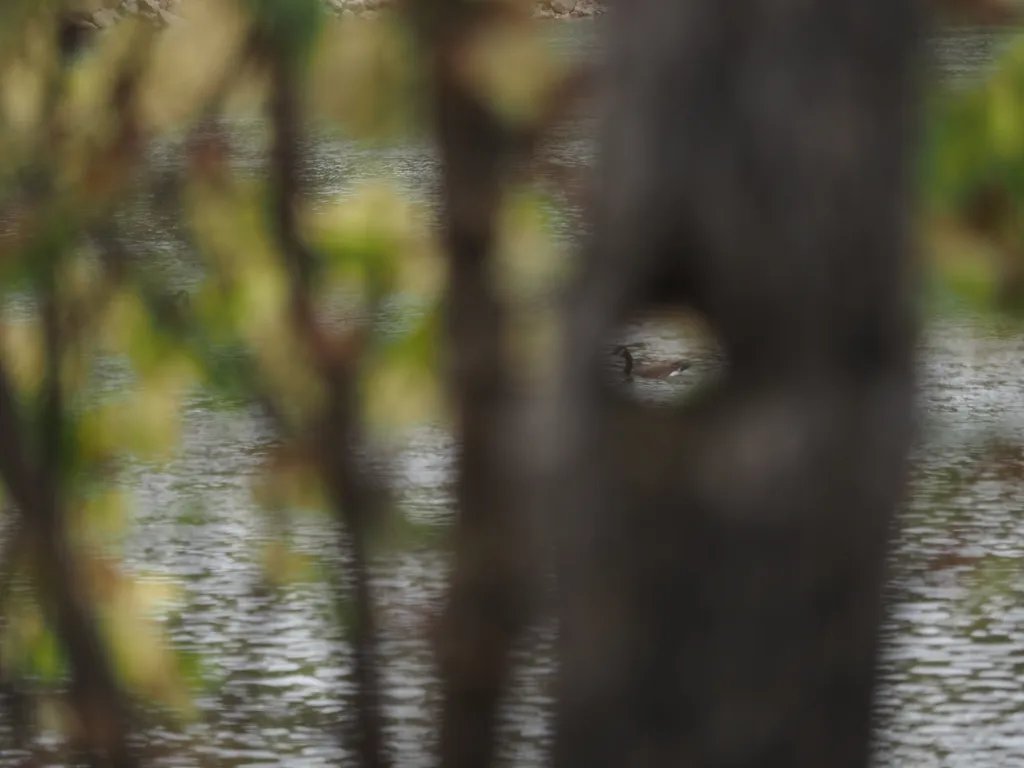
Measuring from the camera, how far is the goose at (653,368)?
982mm

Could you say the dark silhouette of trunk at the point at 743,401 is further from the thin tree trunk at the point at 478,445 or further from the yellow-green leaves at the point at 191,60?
the yellow-green leaves at the point at 191,60

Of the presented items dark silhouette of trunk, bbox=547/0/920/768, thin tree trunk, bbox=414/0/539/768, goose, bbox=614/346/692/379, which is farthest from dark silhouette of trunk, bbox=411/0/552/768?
dark silhouette of trunk, bbox=547/0/920/768

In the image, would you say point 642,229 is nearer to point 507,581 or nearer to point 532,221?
point 507,581

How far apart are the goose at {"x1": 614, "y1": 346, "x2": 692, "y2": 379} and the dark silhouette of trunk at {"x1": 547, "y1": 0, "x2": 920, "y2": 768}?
5 centimetres

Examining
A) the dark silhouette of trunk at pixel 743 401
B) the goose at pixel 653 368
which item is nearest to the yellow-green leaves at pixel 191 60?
the goose at pixel 653 368

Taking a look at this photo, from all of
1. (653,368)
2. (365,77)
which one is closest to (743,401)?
(653,368)

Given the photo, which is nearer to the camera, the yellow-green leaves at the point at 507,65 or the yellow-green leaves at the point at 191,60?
the yellow-green leaves at the point at 507,65

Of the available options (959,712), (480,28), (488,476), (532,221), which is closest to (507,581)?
(488,476)

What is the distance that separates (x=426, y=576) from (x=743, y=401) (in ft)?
4.41

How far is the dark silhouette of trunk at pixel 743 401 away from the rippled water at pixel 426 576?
0.06 m

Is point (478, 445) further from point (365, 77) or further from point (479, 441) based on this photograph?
point (365, 77)

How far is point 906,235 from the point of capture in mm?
935

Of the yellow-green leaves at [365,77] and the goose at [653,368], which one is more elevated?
the yellow-green leaves at [365,77]

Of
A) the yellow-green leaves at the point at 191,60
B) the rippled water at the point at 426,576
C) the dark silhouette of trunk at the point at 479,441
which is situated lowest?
the rippled water at the point at 426,576
